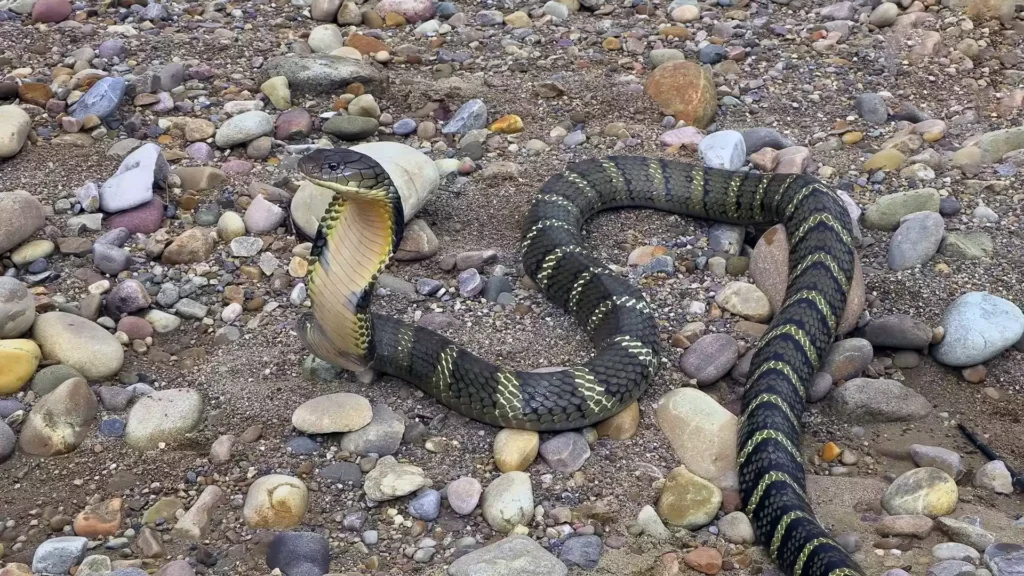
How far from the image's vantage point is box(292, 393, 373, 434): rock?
16.1ft

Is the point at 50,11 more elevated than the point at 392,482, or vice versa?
the point at 50,11

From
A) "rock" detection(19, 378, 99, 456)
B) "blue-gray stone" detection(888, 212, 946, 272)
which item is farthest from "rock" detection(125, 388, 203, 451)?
"blue-gray stone" detection(888, 212, 946, 272)

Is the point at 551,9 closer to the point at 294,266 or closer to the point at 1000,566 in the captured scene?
the point at 294,266

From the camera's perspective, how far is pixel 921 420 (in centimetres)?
534

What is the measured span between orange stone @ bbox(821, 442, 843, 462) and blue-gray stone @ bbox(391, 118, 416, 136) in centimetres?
393

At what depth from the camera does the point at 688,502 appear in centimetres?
459

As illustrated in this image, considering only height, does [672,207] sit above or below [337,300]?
below

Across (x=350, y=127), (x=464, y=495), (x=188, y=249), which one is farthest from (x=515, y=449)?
(x=350, y=127)

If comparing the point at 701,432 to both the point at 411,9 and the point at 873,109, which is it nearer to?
the point at 873,109

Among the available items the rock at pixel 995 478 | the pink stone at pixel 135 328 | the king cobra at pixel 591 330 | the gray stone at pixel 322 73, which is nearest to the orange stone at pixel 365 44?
the gray stone at pixel 322 73

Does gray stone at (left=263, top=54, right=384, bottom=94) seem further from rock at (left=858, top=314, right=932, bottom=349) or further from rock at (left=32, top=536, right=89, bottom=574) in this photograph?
rock at (left=32, top=536, right=89, bottom=574)

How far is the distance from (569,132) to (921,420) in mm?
3441

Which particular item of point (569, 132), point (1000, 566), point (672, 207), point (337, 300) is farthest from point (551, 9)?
point (1000, 566)

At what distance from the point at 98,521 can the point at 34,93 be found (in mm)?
4403
